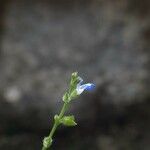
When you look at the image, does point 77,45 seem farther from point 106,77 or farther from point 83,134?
point 83,134

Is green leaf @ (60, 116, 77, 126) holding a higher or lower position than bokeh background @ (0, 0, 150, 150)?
lower

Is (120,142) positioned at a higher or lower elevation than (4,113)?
lower

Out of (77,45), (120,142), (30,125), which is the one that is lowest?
(120,142)

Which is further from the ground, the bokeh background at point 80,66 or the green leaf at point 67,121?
the bokeh background at point 80,66

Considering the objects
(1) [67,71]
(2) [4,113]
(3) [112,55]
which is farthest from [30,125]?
(3) [112,55]

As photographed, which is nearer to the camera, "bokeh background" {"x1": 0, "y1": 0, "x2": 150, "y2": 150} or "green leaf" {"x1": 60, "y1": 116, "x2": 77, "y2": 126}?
"green leaf" {"x1": 60, "y1": 116, "x2": 77, "y2": 126}

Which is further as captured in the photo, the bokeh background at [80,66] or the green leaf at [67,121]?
the bokeh background at [80,66]

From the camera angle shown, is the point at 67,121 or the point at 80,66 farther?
the point at 80,66

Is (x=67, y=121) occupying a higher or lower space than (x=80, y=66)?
lower
